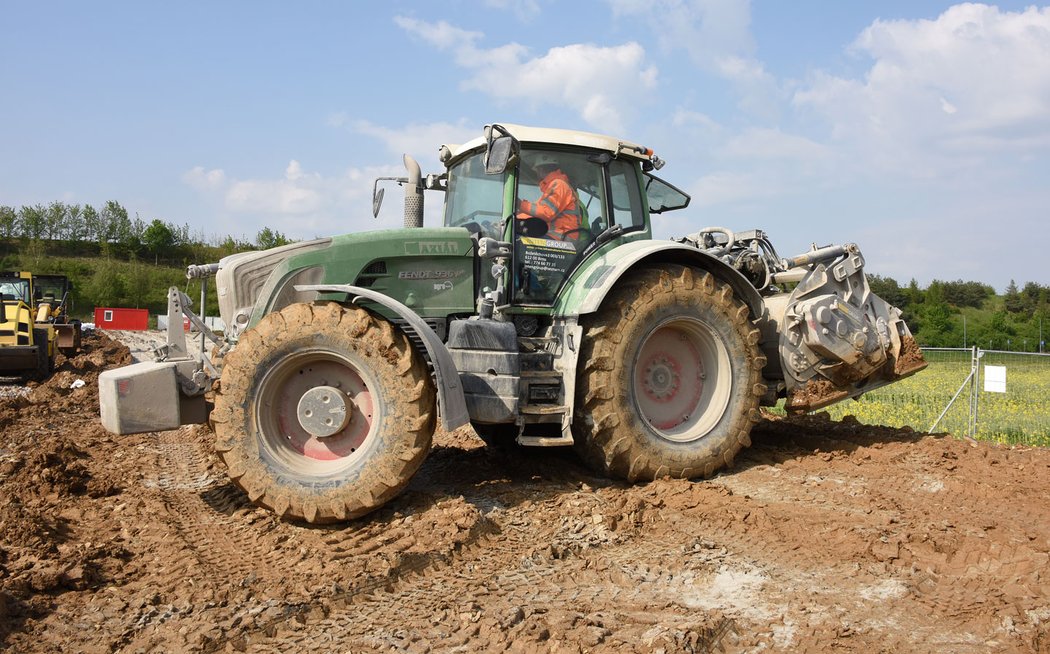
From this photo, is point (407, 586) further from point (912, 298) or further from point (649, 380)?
point (912, 298)

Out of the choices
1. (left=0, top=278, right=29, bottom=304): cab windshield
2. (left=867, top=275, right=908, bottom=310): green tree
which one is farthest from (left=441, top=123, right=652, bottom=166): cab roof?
(left=867, top=275, right=908, bottom=310): green tree

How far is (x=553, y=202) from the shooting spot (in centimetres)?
574

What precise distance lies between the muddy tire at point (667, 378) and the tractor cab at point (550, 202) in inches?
19.8

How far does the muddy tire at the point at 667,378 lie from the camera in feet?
17.4

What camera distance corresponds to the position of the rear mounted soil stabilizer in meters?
6.24

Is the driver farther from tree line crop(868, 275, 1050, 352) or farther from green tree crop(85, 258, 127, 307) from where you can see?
green tree crop(85, 258, 127, 307)

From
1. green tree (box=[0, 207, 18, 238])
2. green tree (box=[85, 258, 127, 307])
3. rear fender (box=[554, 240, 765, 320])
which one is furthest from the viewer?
green tree (box=[0, 207, 18, 238])

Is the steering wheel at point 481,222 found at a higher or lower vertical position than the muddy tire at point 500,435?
higher

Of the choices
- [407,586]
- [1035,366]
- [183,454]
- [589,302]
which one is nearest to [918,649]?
[407,586]

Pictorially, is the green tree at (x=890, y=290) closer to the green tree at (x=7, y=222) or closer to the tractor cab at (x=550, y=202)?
the tractor cab at (x=550, y=202)

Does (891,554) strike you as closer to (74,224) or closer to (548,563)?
(548,563)

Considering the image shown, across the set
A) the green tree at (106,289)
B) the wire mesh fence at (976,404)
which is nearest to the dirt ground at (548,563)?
the wire mesh fence at (976,404)

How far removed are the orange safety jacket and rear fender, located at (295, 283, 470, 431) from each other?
1444 millimetres

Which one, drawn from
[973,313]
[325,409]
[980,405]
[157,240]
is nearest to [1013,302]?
[973,313]
